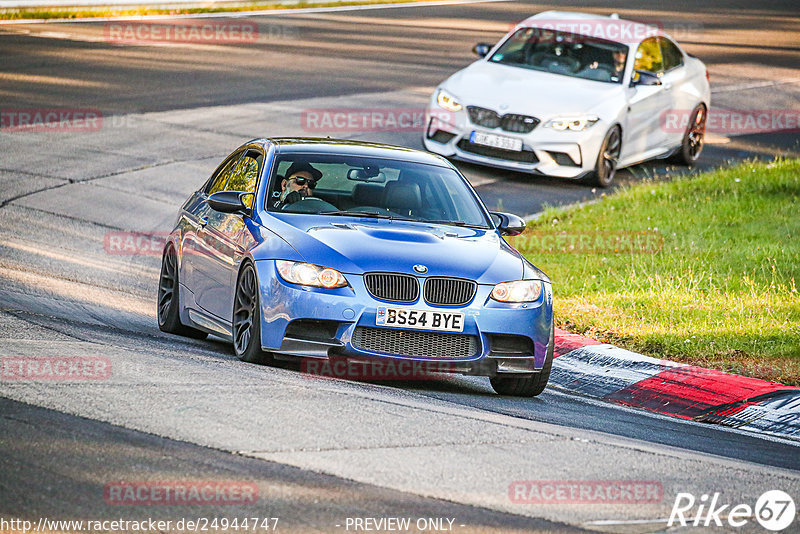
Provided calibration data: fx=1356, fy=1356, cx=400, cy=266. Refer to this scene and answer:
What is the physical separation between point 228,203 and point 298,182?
599 mm

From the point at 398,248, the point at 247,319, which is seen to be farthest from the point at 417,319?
the point at 247,319

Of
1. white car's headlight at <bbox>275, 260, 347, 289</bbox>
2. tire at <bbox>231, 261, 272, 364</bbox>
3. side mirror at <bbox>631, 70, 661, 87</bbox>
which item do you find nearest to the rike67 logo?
white car's headlight at <bbox>275, 260, 347, 289</bbox>

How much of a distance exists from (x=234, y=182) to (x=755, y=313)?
14.0ft

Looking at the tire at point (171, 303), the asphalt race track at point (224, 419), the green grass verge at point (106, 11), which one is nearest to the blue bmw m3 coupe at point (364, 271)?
the tire at point (171, 303)

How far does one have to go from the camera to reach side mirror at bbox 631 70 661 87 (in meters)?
17.9

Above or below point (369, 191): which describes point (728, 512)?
below

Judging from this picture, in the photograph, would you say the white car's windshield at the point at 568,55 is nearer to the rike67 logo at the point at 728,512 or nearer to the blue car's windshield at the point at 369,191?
the blue car's windshield at the point at 369,191

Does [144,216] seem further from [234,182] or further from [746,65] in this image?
[746,65]

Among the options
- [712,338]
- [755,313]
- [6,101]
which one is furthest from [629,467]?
[6,101]

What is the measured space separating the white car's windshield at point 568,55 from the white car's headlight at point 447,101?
1391mm

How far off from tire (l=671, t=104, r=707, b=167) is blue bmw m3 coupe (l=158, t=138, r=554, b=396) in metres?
10.3

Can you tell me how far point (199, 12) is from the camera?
3228 cm

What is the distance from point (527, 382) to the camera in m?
8.68

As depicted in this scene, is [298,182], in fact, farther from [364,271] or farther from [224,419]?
[224,419]
